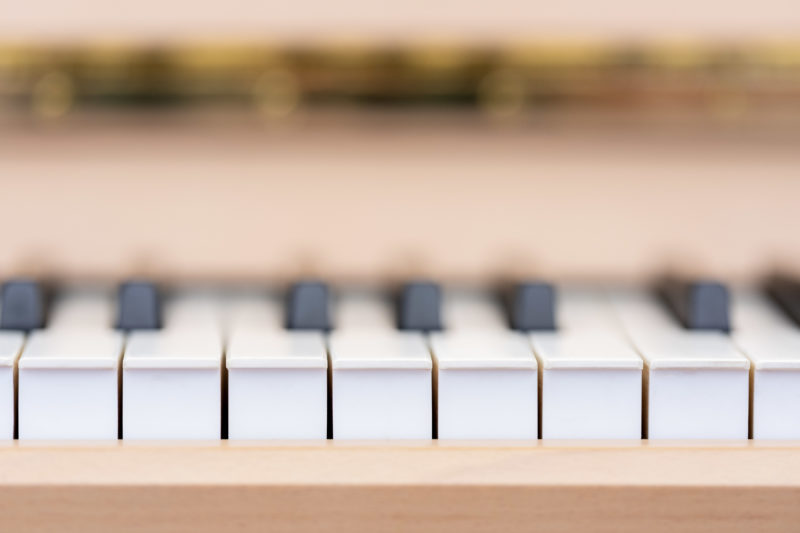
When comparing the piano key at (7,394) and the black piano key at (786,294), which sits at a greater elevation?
the black piano key at (786,294)

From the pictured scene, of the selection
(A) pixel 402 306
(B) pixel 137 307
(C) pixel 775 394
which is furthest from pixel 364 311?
(C) pixel 775 394

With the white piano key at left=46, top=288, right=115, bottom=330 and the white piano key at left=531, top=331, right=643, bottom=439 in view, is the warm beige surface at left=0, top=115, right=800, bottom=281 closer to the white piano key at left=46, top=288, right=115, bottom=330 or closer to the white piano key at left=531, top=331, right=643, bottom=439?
the white piano key at left=46, top=288, right=115, bottom=330

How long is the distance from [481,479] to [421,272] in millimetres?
207

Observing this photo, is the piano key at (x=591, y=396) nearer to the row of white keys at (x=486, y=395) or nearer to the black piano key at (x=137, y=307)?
the row of white keys at (x=486, y=395)

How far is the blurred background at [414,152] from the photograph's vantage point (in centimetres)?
63

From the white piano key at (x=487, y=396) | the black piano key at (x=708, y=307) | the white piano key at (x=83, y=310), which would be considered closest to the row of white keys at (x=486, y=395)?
the white piano key at (x=487, y=396)

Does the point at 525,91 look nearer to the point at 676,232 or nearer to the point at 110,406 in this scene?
the point at 676,232

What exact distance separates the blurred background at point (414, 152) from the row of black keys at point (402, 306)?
2.9 inches

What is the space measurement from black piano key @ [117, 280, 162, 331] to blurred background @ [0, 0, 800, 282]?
0.26ft

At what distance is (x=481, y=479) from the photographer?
1.81ft

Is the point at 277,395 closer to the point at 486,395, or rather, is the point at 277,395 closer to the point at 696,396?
the point at 486,395
